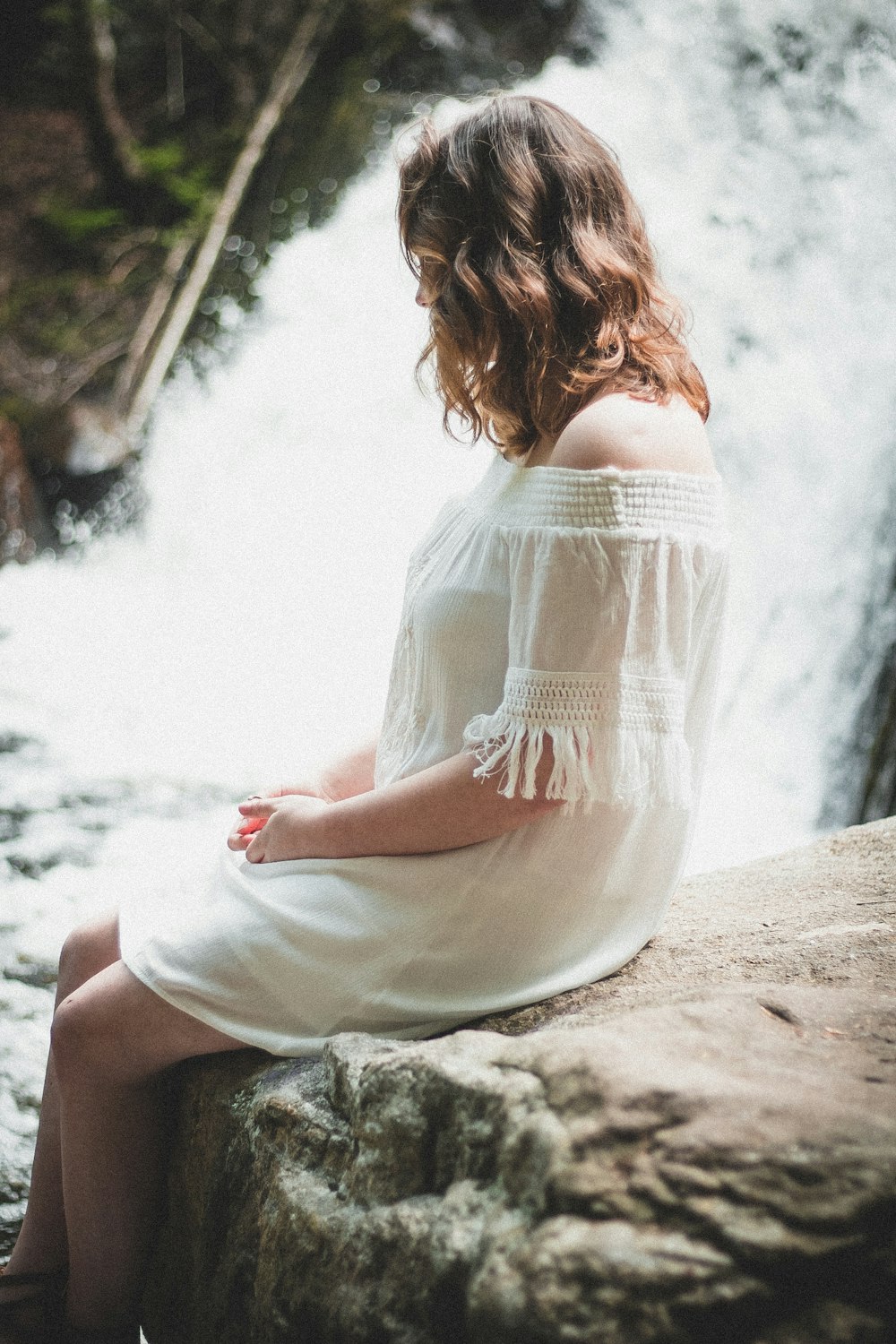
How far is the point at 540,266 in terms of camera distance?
4.71ft

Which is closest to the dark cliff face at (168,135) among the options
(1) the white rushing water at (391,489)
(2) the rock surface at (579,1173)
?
(1) the white rushing water at (391,489)

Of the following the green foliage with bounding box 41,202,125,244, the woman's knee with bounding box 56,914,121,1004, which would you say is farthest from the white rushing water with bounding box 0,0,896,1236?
the woman's knee with bounding box 56,914,121,1004

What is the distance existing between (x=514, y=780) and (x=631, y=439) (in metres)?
0.45

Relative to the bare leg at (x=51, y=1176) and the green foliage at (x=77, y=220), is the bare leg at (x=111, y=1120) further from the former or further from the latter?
the green foliage at (x=77, y=220)

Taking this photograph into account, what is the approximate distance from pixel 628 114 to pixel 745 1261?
7.46m

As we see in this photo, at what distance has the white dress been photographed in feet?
4.37

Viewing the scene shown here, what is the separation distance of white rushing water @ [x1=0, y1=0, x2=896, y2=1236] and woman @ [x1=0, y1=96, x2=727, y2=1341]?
69.1 inches

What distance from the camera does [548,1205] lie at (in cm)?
100

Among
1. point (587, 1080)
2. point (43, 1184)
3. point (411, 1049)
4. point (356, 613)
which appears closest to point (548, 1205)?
point (587, 1080)

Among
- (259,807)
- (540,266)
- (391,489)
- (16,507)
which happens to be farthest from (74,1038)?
(16,507)

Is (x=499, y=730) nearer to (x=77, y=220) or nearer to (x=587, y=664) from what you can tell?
(x=587, y=664)

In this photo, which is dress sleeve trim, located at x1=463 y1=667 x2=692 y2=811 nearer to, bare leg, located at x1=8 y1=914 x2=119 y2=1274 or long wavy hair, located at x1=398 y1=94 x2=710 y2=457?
long wavy hair, located at x1=398 y1=94 x2=710 y2=457

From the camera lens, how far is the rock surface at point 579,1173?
925mm

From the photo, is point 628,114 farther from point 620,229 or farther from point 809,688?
point 620,229
